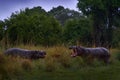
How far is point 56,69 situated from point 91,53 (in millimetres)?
2828

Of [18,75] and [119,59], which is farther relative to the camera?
[119,59]

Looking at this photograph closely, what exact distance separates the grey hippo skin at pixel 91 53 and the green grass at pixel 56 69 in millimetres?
263

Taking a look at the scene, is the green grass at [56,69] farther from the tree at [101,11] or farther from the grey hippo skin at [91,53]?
the tree at [101,11]

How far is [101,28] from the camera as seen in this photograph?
39.2m

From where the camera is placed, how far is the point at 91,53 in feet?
52.6

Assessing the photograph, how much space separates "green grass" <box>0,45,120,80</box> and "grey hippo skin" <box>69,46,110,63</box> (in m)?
0.26

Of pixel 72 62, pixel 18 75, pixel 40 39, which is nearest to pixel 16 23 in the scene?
pixel 40 39

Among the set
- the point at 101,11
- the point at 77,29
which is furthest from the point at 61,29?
the point at 77,29

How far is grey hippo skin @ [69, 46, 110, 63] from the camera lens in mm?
15727

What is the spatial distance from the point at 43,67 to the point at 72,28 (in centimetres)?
3040

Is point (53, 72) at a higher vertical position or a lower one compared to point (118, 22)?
lower

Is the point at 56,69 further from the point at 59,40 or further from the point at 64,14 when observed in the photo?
the point at 64,14

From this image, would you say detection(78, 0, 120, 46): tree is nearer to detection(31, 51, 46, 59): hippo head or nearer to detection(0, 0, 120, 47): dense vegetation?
detection(0, 0, 120, 47): dense vegetation

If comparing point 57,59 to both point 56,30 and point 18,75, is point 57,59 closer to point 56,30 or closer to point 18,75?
point 18,75
